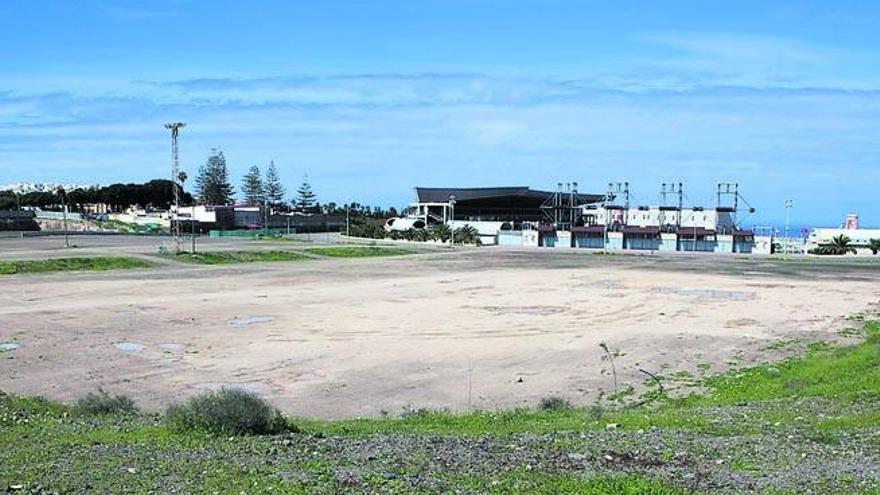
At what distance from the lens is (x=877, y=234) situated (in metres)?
115

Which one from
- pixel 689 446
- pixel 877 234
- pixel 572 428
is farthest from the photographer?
pixel 877 234

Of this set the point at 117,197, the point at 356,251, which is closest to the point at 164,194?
the point at 117,197

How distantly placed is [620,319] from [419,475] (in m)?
27.5

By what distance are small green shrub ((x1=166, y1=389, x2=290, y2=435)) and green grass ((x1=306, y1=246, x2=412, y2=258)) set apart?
7318 cm

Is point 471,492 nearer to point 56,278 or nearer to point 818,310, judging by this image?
point 818,310

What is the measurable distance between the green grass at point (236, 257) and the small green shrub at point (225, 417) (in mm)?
61373

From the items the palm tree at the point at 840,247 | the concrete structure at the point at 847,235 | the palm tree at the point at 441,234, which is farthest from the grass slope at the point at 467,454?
the palm tree at the point at 441,234

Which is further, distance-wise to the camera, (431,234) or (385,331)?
(431,234)

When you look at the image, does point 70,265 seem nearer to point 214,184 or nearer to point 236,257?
point 236,257

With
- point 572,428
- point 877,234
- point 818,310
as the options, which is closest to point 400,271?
point 818,310

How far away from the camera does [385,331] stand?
31.5m

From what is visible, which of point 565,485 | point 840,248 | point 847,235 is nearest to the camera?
point 565,485

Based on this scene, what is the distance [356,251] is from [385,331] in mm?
60043

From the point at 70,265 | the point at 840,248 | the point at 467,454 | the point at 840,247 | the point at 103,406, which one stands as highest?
the point at 467,454
